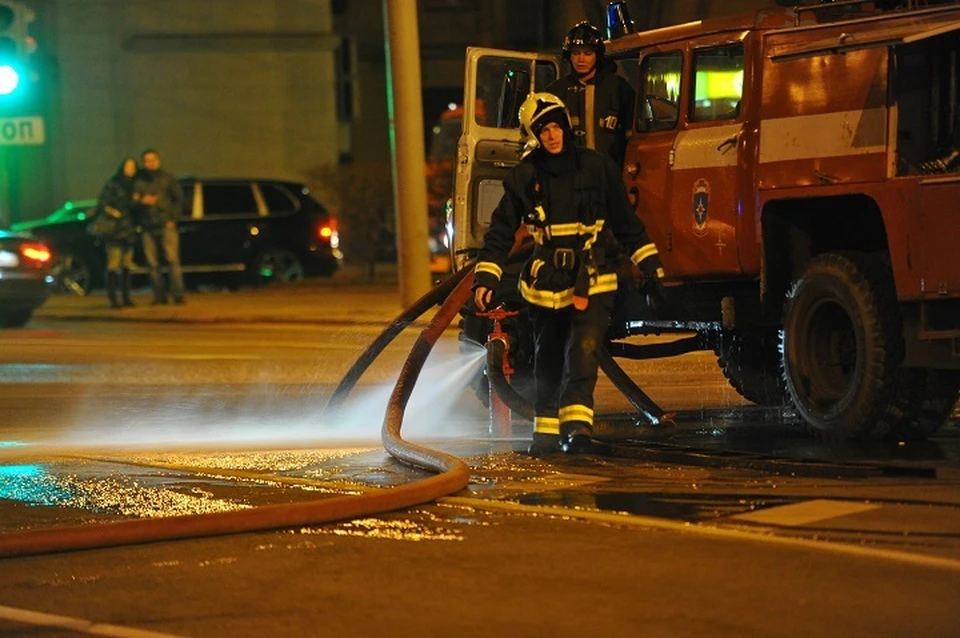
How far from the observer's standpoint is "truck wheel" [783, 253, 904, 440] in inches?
358

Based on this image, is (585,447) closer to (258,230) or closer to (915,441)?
(915,441)

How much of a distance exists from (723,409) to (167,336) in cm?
910

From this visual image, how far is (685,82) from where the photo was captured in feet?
33.4

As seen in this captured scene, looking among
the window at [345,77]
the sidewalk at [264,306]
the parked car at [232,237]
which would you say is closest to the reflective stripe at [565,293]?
the sidewalk at [264,306]

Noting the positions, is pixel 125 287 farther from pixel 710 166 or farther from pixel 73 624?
Answer: pixel 73 624

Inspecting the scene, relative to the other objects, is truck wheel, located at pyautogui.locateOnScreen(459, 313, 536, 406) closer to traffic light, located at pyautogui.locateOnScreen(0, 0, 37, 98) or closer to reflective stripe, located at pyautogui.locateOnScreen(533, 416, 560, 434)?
reflective stripe, located at pyautogui.locateOnScreen(533, 416, 560, 434)

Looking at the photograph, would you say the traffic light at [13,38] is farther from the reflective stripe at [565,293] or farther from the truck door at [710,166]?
the reflective stripe at [565,293]

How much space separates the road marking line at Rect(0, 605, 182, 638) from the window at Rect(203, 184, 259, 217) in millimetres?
21503

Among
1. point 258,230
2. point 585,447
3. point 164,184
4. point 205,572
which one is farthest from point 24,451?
point 258,230

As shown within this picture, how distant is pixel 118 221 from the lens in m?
23.2

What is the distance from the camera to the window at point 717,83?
32.1ft

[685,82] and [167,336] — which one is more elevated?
[685,82]

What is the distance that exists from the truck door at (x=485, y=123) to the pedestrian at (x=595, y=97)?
27.4 inches

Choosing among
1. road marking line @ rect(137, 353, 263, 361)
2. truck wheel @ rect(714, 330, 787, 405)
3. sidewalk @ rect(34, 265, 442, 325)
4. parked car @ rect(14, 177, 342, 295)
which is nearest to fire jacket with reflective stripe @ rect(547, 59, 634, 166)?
truck wheel @ rect(714, 330, 787, 405)
